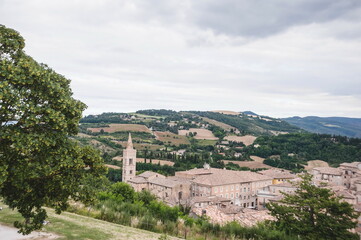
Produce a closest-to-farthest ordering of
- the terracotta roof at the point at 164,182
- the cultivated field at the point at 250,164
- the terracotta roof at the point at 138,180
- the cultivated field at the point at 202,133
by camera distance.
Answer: the terracotta roof at the point at 164,182
the terracotta roof at the point at 138,180
the cultivated field at the point at 250,164
the cultivated field at the point at 202,133

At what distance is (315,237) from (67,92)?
60.8 feet

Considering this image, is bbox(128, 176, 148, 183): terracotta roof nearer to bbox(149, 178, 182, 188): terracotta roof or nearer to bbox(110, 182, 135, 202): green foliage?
bbox(149, 178, 182, 188): terracotta roof

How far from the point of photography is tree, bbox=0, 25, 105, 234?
27.3 feet

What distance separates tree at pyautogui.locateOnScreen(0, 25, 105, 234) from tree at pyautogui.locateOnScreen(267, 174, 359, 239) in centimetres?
1623

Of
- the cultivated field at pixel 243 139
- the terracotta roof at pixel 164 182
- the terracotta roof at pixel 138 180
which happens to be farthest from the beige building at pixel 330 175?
the cultivated field at pixel 243 139

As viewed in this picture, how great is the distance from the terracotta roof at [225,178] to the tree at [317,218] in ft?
145

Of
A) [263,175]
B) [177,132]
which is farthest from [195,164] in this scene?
[177,132]

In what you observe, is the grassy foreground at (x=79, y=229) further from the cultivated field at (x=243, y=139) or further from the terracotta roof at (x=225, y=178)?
the cultivated field at (x=243, y=139)

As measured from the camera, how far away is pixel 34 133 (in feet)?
28.5

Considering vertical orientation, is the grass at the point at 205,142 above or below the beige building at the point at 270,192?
above

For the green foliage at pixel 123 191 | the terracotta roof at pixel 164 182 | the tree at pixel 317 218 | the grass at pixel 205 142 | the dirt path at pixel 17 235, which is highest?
the dirt path at pixel 17 235

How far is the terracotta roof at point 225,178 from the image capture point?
2635 inches

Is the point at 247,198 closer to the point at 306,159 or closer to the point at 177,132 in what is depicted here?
the point at 306,159

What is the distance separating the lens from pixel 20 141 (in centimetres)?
827
